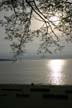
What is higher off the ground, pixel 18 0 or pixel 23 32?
pixel 18 0

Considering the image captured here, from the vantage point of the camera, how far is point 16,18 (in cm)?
748

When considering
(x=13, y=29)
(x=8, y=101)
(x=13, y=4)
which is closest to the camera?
(x=13, y=4)

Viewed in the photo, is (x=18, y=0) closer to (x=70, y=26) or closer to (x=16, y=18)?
(x=16, y=18)

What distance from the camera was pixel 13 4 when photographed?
7.10 m

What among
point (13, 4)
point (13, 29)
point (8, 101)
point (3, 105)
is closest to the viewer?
point (13, 4)

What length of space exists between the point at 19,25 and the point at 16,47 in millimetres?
594

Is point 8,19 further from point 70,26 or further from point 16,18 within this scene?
point 70,26

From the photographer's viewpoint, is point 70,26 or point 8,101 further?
point 8,101

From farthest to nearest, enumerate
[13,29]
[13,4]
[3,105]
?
[3,105] → [13,29] → [13,4]

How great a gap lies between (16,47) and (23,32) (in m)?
0.44

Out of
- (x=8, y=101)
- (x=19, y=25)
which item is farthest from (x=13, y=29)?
(x=8, y=101)

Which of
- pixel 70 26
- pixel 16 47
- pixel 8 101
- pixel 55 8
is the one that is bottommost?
pixel 8 101

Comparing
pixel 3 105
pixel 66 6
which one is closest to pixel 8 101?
pixel 3 105

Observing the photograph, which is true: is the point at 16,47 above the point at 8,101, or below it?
above
